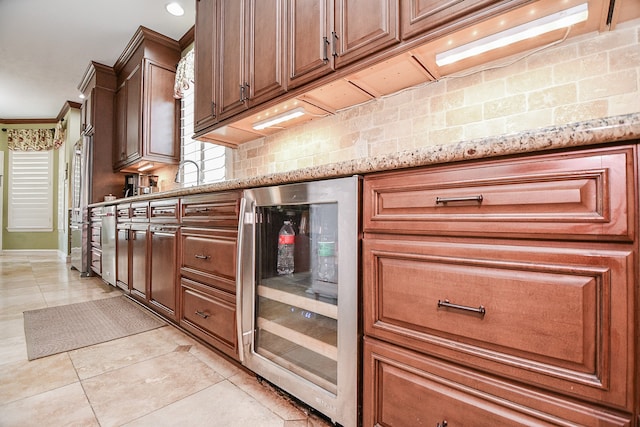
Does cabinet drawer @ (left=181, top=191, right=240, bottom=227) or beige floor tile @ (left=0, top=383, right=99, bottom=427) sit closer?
beige floor tile @ (left=0, top=383, right=99, bottom=427)

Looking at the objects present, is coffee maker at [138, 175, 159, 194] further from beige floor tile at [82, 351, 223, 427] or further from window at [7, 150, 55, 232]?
window at [7, 150, 55, 232]

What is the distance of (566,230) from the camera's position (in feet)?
2.00

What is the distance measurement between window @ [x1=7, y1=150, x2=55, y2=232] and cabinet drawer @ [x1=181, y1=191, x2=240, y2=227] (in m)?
6.86

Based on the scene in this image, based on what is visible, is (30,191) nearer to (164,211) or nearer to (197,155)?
(197,155)

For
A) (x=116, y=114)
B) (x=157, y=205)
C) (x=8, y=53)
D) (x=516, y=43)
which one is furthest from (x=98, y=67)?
(x=516, y=43)

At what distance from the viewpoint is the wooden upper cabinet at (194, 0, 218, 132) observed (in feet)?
6.93

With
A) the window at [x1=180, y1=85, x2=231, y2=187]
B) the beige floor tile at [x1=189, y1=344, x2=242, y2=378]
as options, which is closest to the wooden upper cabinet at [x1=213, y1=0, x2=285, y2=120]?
the window at [x1=180, y1=85, x2=231, y2=187]

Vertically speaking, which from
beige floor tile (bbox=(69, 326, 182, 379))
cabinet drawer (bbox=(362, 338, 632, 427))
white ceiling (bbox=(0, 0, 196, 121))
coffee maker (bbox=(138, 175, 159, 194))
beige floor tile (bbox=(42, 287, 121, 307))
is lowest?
beige floor tile (bbox=(42, 287, 121, 307))

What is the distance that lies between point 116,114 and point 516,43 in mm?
4488

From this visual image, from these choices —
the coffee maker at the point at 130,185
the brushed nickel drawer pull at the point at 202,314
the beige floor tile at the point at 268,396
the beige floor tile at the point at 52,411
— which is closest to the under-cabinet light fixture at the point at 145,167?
the coffee maker at the point at 130,185

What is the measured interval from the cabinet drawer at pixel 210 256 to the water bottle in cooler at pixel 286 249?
0.71 ft

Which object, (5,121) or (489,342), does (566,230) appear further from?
(5,121)

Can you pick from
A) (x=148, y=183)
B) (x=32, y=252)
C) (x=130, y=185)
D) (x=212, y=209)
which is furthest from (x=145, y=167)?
(x=32, y=252)

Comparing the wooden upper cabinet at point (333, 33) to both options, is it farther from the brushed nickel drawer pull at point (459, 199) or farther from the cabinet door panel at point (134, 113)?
the cabinet door panel at point (134, 113)
